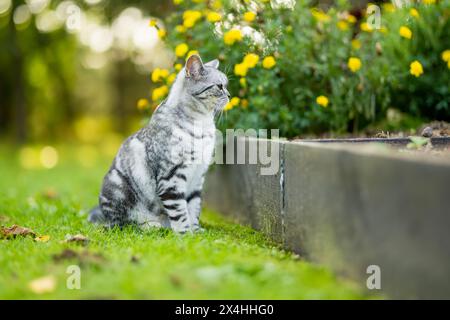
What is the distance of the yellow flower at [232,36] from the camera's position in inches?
187

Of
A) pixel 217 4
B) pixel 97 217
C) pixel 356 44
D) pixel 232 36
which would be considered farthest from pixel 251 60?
pixel 97 217

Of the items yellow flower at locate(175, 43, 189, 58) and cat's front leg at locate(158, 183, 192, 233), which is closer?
cat's front leg at locate(158, 183, 192, 233)

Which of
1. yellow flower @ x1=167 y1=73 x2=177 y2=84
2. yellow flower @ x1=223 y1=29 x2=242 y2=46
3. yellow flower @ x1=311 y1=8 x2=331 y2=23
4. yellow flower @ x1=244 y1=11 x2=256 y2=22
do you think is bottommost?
yellow flower @ x1=167 y1=73 x2=177 y2=84

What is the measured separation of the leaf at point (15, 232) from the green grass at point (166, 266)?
5.6 inches

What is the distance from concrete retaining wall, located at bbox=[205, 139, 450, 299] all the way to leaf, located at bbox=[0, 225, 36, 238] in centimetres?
183

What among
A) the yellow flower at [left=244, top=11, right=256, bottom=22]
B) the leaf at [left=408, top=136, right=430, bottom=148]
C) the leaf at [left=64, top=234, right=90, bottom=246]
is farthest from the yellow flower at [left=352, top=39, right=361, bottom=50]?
the leaf at [left=64, top=234, right=90, bottom=246]

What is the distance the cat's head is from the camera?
4258 millimetres

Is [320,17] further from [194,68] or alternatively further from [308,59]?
[194,68]

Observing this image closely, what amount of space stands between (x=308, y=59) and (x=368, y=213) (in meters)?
2.91

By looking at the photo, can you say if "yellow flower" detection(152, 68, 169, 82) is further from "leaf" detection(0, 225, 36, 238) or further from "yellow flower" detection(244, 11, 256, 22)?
"leaf" detection(0, 225, 36, 238)

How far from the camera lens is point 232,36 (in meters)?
4.76

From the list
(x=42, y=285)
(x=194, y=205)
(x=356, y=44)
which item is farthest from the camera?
(x=356, y=44)

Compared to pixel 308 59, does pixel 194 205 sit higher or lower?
lower

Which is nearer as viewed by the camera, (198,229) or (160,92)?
(198,229)
